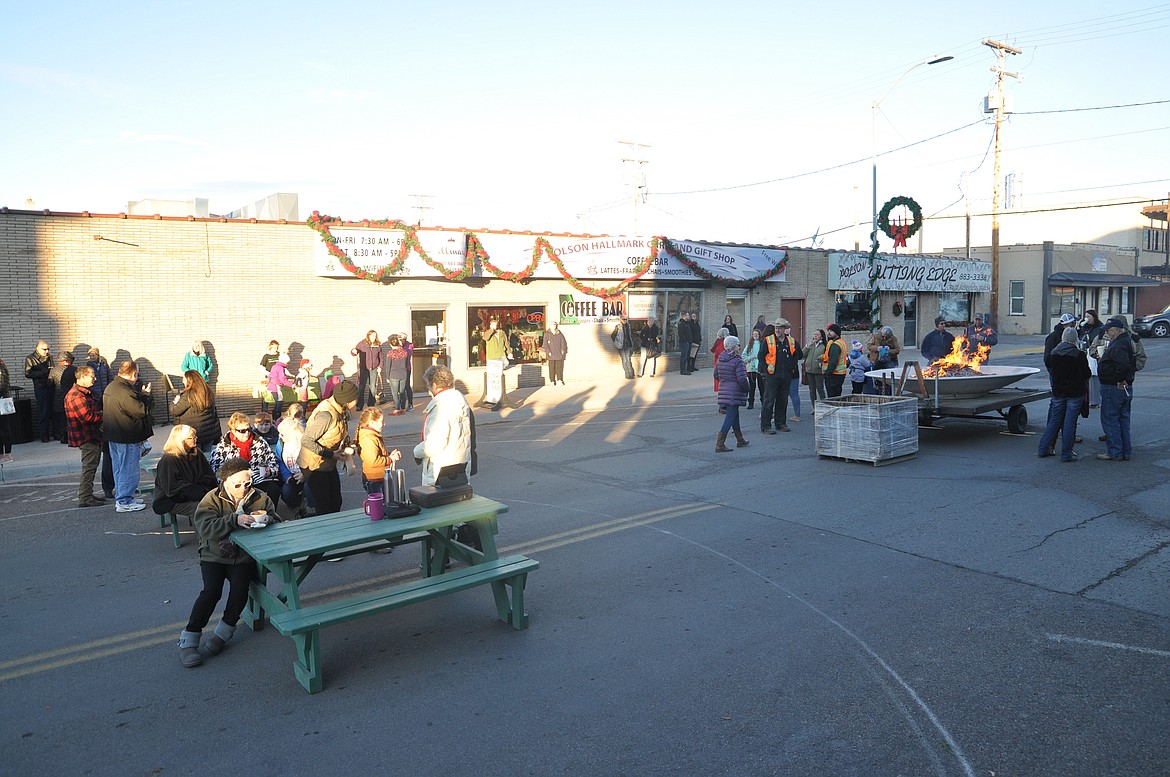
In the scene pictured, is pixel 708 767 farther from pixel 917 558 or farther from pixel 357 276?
pixel 357 276

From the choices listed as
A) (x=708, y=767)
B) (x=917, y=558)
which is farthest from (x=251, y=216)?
(x=708, y=767)

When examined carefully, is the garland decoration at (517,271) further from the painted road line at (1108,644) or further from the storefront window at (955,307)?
the storefront window at (955,307)

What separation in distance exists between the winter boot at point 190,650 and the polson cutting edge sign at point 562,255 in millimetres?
13875

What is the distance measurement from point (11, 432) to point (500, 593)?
12.8 metres

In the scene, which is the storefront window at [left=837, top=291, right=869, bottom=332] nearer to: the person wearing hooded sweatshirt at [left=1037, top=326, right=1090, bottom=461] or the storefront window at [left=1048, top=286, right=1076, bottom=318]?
the storefront window at [left=1048, top=286, right=1076, bottom=318]

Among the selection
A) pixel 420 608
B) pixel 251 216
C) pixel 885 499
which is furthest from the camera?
pixel 251 216

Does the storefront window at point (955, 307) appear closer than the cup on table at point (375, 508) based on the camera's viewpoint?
No

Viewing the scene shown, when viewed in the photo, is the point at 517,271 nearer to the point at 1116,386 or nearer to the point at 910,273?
the point at 1116,386

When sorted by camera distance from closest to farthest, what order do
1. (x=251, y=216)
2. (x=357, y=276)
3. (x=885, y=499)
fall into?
(x=885, y=499) < (x=357, y=276) < (x=251, y=216)

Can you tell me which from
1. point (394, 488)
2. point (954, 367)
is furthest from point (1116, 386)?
point (394, 488)

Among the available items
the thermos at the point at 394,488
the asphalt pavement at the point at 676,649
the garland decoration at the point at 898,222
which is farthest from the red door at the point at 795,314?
the thermos at the point at 394,488

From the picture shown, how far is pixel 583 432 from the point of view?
15.4 meters

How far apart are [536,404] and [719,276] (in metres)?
9.27

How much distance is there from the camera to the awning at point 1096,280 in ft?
140
